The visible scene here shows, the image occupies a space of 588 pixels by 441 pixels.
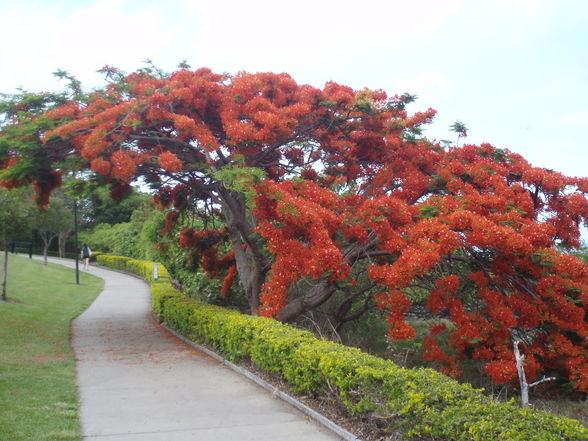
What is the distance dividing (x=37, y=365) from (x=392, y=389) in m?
5.92

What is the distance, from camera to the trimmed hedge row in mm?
4043

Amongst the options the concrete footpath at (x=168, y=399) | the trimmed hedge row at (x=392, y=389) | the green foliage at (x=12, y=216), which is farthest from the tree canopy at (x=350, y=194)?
the green foliage at (x=12, y=216)

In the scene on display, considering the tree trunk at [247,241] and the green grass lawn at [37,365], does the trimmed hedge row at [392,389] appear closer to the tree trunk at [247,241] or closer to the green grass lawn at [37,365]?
the tree trunk at [247,241]

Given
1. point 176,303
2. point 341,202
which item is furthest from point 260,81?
point 176,303

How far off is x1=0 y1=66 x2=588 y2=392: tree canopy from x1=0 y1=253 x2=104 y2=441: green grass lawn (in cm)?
302

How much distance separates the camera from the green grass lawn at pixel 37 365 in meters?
5.32

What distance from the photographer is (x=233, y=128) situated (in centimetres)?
966

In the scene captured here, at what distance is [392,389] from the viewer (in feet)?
Result: 16.7

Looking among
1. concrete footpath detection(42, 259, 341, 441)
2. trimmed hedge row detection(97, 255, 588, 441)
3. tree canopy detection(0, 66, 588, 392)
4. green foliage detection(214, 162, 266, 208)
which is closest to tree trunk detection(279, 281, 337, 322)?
tree canopy detection(0, 66, 588, 392)

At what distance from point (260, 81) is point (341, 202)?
3.04 m

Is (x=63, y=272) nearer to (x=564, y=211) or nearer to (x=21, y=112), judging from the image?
(x=21, y=112)

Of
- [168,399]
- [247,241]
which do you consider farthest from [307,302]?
[168,399]

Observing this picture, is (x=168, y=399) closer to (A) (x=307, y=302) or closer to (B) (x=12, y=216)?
(A) (x=307, y=302)

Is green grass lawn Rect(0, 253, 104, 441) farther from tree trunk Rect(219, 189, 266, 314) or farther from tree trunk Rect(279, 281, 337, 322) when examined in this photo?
tree trunk Rect(279, 281, 337, 322)
